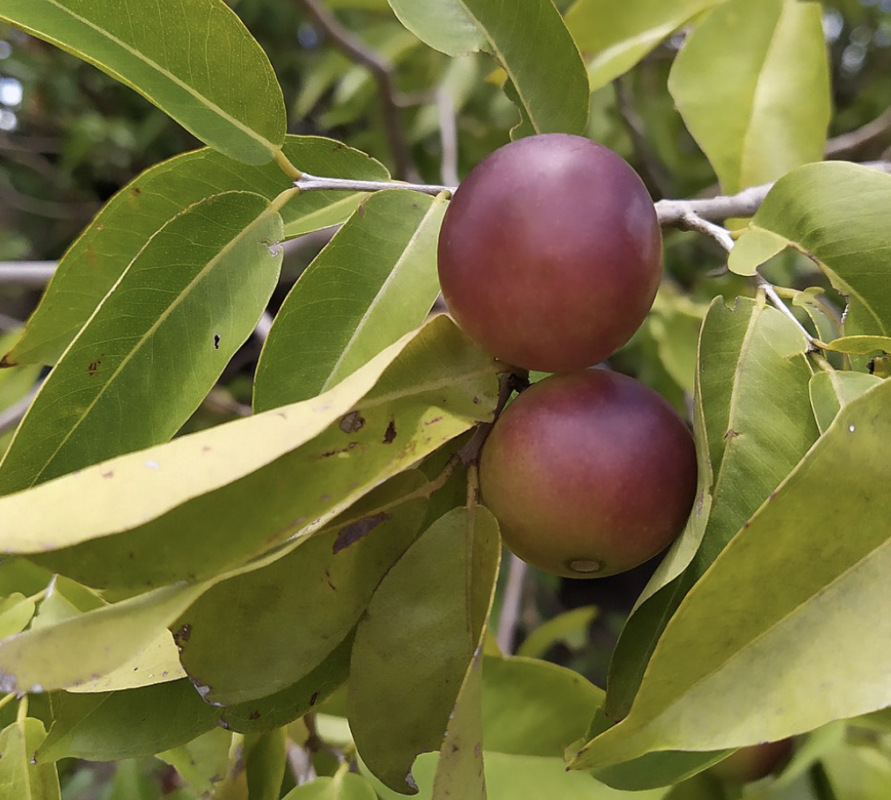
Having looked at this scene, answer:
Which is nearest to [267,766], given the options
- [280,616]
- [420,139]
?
[280,616]

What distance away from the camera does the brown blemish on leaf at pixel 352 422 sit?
45cm

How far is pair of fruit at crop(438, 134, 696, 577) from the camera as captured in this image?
48 centimetres

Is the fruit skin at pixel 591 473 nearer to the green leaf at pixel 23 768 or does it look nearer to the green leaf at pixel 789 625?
the green leaf at pixel 789 625

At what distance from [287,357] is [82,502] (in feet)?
0.77

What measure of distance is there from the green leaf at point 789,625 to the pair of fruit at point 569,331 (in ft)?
0.32

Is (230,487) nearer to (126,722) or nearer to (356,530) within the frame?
(356,530)

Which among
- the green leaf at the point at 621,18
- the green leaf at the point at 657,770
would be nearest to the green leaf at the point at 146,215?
the green leaf at the point at 657,770

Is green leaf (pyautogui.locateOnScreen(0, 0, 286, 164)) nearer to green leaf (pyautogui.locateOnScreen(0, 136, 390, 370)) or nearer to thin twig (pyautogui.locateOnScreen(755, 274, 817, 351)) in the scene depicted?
green leaf (pyautogui.locateOnScreen(0, 136, 390, 370))

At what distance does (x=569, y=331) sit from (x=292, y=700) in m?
0.34

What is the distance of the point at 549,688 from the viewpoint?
0.74m

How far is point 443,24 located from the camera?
0.63m

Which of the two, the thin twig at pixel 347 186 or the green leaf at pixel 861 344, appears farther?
the thin twig at pixel 347 186

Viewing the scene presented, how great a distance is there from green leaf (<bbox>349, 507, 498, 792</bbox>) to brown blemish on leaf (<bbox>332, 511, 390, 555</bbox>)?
29 millimetres

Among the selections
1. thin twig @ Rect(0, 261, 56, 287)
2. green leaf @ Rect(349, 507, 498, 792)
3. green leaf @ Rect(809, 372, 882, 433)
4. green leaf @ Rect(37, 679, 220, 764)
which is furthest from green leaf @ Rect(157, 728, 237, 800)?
thin twig @ Rect(0, 261, 56, 287)
